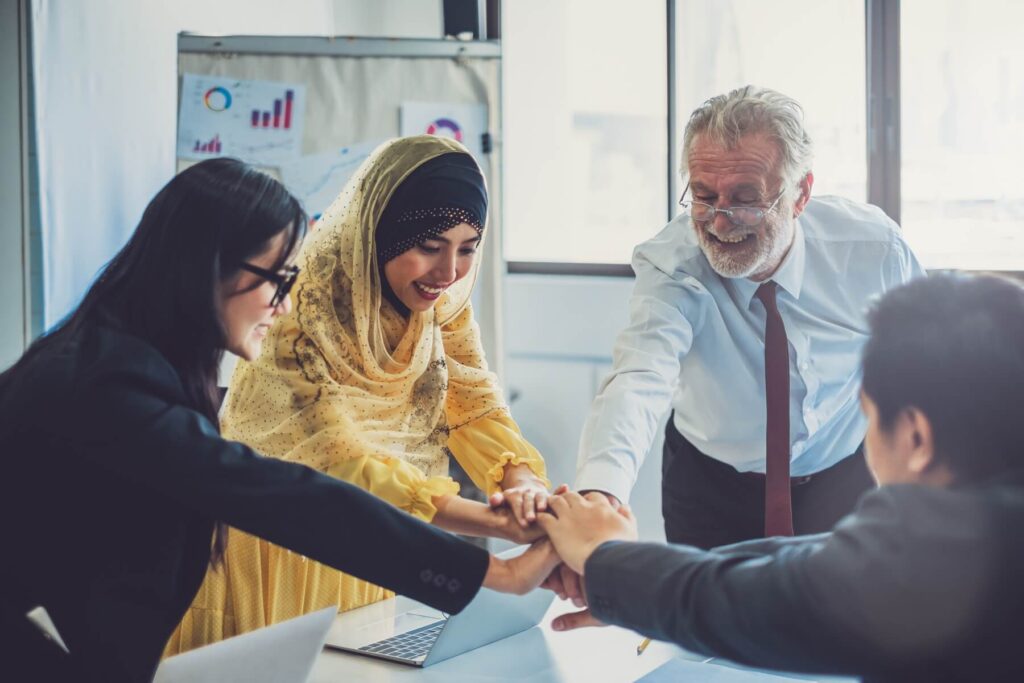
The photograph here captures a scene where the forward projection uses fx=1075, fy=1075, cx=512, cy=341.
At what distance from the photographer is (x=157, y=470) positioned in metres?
1.26

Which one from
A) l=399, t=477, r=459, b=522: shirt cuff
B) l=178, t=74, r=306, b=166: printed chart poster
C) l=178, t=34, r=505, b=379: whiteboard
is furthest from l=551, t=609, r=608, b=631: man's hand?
l=178, t=74, r=306, b=166: printed chart poster

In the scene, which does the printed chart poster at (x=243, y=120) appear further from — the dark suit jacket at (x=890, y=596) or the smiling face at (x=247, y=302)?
the dark suit jacket at (x=890, y=596)

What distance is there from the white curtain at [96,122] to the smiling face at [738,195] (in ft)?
6.96

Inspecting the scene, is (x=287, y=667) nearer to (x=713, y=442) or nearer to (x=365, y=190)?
(x=365, y=190)

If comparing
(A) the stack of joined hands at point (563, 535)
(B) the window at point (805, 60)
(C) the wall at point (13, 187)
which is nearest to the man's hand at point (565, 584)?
(A) the stack of joined hands at point (563, 535)

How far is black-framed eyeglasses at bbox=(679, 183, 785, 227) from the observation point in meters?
2.08

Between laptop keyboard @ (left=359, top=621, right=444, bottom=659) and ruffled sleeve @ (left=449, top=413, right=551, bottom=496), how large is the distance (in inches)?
15.6

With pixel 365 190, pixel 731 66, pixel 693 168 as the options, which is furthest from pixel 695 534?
pixel 731 66

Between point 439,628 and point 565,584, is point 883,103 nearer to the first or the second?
point 565,584

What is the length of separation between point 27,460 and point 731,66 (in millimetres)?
3223

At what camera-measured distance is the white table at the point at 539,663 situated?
148 centimetres

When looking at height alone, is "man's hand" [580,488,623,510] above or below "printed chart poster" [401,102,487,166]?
below

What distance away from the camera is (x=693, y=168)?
2133 millimetres

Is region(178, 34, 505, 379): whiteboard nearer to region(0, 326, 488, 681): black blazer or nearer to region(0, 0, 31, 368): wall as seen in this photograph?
region(0, 0, 31, 368): wall
